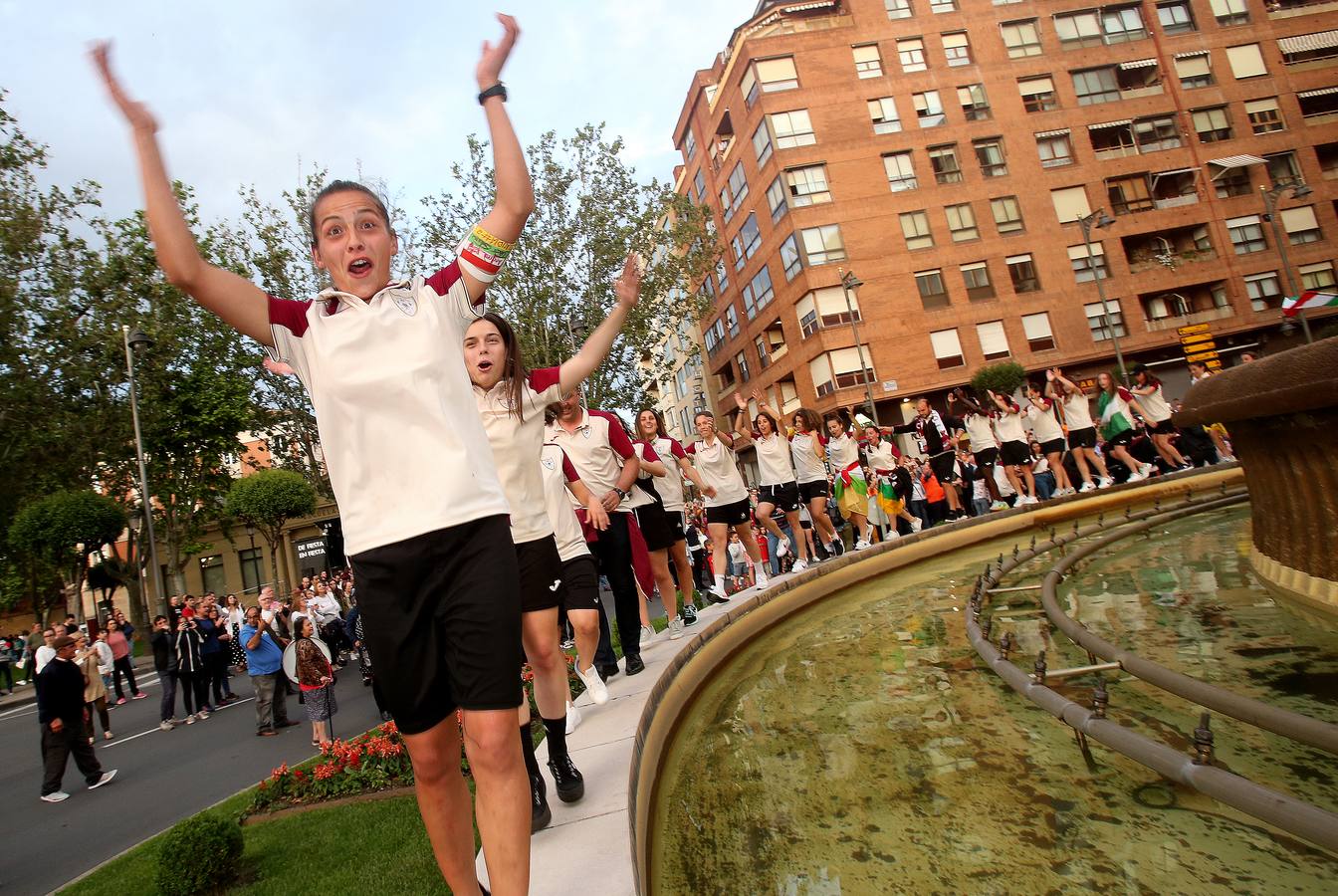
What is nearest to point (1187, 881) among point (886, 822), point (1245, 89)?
point (886, 822)

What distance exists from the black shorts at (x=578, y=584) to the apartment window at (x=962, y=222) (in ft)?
120

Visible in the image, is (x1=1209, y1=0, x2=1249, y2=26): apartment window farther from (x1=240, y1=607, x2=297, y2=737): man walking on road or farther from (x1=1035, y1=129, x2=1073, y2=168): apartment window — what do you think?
(x1=240, y1=607, x2=297, y2=737): man walking on road

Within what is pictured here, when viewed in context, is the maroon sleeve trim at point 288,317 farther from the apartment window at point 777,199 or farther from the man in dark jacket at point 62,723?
the apartment window at point 777,199

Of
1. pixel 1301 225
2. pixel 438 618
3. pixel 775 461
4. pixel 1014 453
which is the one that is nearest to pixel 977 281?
pixel 1301 225

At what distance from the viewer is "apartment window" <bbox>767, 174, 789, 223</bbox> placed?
123 feet

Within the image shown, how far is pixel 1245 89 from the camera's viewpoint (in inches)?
1487

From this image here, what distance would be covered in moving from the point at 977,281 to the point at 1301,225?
15.4 metres

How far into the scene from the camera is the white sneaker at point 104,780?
9594 millimetres

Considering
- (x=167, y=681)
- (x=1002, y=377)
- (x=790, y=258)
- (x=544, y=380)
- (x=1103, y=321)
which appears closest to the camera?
(x=544, y=380)

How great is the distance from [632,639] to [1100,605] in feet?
10.5

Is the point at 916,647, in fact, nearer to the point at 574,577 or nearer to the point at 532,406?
the point at 574,577

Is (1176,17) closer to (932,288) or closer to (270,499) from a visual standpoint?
(932,288)

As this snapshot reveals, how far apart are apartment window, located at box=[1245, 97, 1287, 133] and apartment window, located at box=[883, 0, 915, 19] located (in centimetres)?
1673

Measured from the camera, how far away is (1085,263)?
36.8 meters
